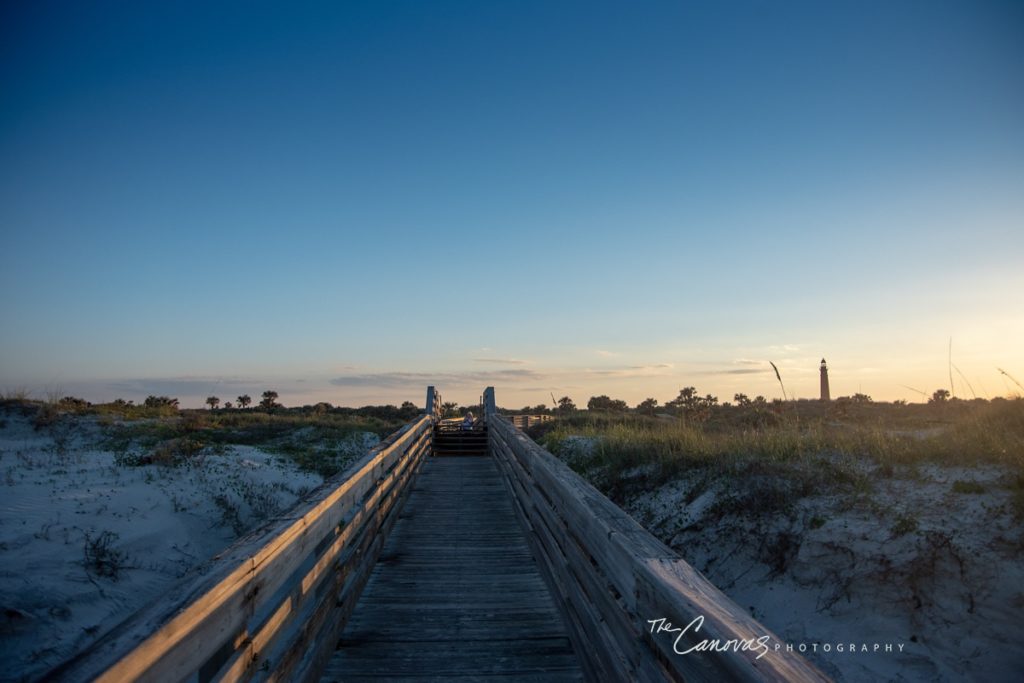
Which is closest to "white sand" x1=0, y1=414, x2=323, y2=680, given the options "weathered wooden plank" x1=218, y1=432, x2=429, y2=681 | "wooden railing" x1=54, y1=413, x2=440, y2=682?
"weathered wooden plank" x1=218, y1=432, x2=429, y2=681

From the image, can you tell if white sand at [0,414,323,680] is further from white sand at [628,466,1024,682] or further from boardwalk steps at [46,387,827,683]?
white sand at [628,466,1024,682]

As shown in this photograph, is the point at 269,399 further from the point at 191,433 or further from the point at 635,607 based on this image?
the point at 635,607

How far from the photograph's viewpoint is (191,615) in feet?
6.48

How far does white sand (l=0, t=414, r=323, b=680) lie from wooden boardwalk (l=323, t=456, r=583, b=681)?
11.8 feet

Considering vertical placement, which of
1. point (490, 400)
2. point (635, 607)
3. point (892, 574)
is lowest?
point (892, 574)

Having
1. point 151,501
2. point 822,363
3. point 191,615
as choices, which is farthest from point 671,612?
point 822,363

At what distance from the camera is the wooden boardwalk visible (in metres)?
3.77

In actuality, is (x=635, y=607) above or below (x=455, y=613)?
above

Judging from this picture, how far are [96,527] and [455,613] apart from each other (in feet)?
22.7

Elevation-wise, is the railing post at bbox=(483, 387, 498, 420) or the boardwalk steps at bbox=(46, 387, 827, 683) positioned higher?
the railing post at bbox=(483, 387, 498, 420)

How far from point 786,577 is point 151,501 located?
9791mm

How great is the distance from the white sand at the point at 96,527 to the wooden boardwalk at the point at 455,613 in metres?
3.61

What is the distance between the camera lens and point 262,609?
11.4ft

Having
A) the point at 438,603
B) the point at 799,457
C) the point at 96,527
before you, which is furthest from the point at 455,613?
the point at 96,527
